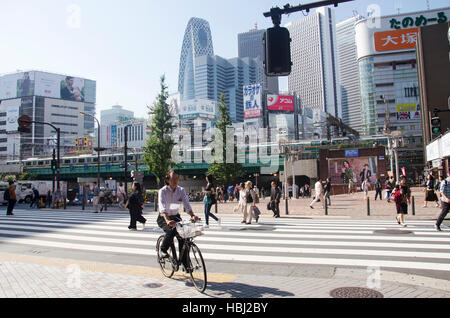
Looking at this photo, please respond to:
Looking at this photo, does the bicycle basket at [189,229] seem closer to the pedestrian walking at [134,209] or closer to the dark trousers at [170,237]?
the dark trousers at [170,237]

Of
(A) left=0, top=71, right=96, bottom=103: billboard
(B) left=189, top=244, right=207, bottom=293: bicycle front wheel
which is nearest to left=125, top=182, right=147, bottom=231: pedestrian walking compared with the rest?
(B) left=189, top=244, right=207, bottom=293: bicycle front wheel

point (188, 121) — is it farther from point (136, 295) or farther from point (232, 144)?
point (136, 295)

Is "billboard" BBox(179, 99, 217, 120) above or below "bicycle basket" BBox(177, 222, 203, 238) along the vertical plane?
above

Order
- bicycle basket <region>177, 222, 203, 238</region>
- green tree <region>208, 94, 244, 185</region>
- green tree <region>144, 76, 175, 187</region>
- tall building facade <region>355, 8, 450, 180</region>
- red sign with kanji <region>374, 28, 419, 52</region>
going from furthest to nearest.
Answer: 1. red sign with kanji <region>374, 28, 419, 52</region>
2. tall building facade <region>355, 8, 450, 180</region>
3. green tree <region>208, 94, 244, 185</region>
4. green tree <region>144, 76, 175, 187</region>
5. bicycle basket <region>177, 222, 203, 238</region>

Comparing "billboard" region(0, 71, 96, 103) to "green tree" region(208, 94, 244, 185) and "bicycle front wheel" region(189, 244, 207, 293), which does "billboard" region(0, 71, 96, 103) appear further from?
"bicycle front wheel" region(189, 244, 207, 293)

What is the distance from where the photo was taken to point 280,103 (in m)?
114

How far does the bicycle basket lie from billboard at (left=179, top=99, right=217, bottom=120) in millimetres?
146937

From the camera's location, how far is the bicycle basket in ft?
16.0

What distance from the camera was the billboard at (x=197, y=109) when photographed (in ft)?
496

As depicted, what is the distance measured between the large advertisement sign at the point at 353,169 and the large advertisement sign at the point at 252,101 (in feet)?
289

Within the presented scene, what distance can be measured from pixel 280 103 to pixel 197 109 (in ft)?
159

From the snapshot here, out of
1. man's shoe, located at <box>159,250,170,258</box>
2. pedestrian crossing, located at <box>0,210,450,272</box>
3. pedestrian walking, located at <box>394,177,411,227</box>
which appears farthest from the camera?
pedestrian walking, located at <box>394,177,411,227</box>

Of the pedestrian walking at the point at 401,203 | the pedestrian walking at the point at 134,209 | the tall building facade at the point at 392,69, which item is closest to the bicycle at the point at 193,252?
the pedestrian walking at the point at 134,209

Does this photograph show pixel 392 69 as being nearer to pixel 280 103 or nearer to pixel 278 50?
pixel 280 103
